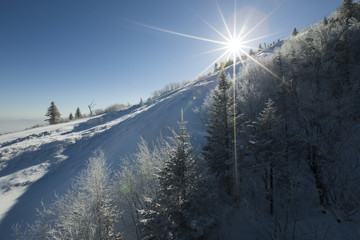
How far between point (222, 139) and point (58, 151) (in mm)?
22290

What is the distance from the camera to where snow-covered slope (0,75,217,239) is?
45.6ft

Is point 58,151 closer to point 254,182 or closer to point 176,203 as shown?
point 176,203

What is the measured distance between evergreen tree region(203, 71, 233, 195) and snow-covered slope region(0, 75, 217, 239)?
640cm

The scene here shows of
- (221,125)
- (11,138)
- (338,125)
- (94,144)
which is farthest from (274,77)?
(11,138)

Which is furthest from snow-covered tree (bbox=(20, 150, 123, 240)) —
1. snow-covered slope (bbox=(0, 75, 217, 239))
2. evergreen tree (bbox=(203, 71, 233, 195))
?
evergreen tree (bbox=(203, 71, 233, 195))

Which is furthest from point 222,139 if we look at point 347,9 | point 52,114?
point 52,114

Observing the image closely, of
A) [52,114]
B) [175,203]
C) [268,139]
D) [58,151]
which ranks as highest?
[52,114]

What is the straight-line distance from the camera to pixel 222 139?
10680 mm

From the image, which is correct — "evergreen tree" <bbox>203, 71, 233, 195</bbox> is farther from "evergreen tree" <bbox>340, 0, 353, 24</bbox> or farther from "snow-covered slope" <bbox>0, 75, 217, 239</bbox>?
"evergreen tree" <bbox>340, 0, 353, 24</bbox>

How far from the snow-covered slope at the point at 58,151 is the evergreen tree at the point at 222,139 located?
21.0 ft

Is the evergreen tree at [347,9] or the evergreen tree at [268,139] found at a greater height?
the evergreen tree at [347,9]

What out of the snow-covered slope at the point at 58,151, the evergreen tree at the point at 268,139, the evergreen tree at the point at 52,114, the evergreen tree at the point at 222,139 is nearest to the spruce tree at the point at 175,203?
the evergreen tree at the point at 222,139

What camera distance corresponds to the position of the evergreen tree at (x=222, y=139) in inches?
408

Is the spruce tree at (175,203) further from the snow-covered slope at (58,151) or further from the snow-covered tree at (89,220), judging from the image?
the snow-covered slope at (58,151)
